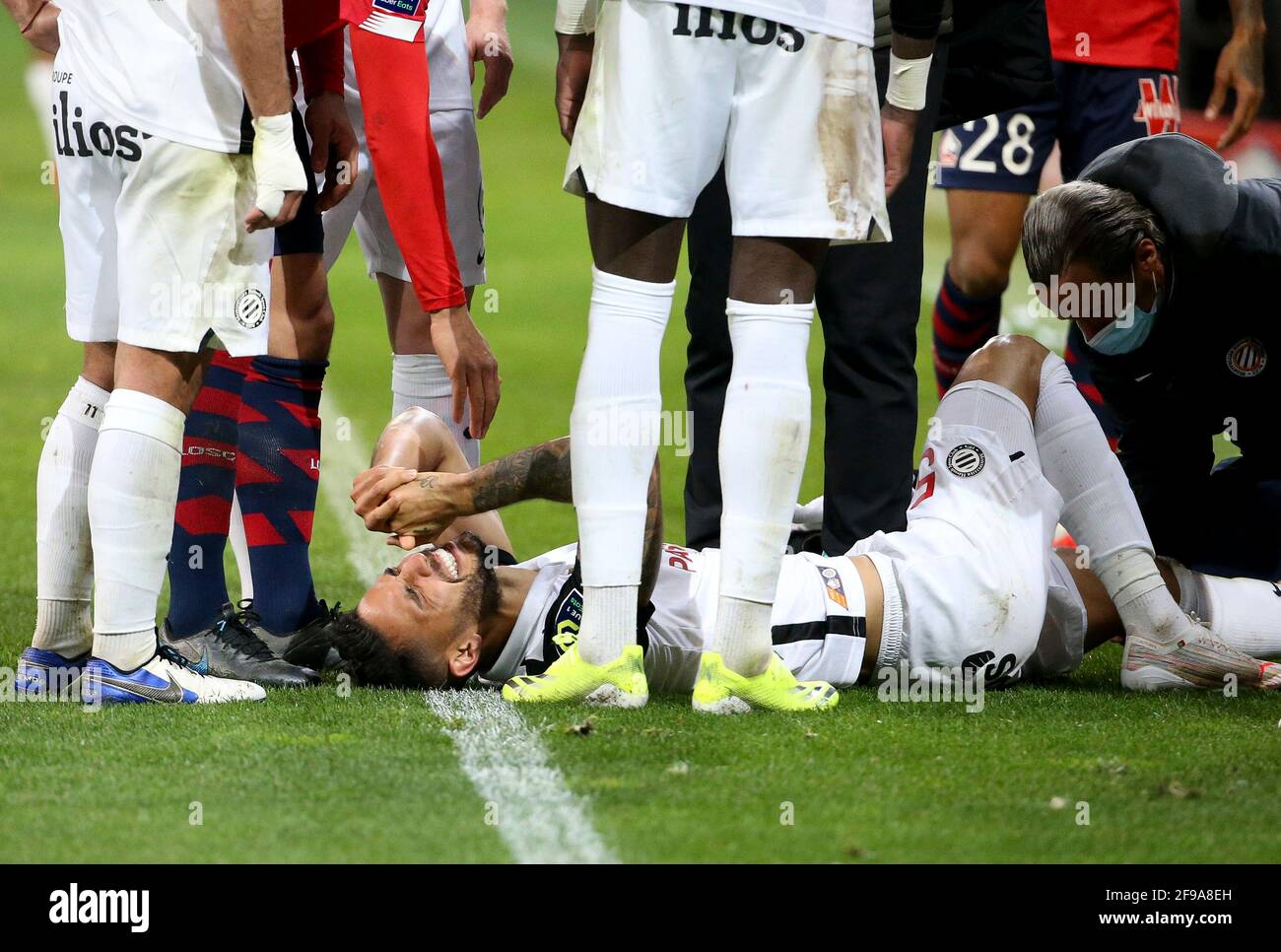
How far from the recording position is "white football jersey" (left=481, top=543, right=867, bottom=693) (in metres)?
3.52

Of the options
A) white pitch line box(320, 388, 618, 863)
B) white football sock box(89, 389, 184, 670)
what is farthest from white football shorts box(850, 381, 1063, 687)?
white football sock box(89, 389, 184, 670)

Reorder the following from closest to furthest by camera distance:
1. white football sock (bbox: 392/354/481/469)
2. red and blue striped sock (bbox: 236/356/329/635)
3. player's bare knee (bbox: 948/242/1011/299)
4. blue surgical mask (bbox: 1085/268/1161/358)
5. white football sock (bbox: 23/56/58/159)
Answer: blue surgical mask (bbox: 1085/268/1161/358)
red and blue striped sock (bbox: 236/356/329/635)
white football sock (bbox: 392/354/481/469)
player's bare knee (bbox: 948/242/1011/299)
white football sock (bbox: 23/56/58/159)

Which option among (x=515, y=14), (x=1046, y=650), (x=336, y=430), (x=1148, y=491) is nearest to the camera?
(x=1046, y=650)

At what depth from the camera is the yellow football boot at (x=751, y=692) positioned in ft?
10.6

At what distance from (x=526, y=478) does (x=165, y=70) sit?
3.49 feet

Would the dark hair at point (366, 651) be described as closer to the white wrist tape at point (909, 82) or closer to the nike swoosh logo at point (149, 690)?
the nike swoosh logo at point (149, 690)

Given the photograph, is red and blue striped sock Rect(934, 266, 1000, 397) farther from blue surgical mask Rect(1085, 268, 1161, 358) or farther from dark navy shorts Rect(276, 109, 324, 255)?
dark navy shorts Rect(276, 109, 324, 255)

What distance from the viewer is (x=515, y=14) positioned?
963 inches

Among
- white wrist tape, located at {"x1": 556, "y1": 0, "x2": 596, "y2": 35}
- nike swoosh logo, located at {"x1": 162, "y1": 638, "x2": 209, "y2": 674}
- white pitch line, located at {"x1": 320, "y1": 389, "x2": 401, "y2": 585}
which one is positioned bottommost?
white pitch line, located at {"x1": 320, "y1": 389, "x2": 401, "y2": 585}

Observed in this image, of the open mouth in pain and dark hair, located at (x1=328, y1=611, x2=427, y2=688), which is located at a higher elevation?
the open mouth in pain

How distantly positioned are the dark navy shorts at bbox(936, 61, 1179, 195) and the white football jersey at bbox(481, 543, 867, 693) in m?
2.61
